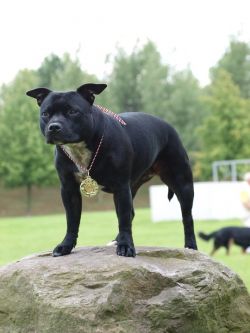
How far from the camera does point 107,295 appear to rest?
502 centimetres

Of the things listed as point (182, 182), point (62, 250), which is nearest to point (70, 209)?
point (62, 250)

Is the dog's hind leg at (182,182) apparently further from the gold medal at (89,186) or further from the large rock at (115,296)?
the gold medal at (89,186)

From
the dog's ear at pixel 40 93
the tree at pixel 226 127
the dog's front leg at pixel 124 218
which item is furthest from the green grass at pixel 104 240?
the tree at pixel 226 127

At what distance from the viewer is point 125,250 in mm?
5562

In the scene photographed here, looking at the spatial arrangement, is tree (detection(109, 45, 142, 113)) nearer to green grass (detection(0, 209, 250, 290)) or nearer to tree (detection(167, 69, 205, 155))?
tree (detection(167, 69, 205, 155))

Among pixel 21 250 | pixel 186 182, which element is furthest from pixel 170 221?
pixel 186 182

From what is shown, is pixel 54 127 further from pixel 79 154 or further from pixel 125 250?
pixel 125 250

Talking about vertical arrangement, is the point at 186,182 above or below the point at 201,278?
above

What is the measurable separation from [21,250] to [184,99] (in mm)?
37719

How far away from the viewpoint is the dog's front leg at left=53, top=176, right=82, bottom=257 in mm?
5758

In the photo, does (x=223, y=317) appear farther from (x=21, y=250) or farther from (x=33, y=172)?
(x=33, y=172)

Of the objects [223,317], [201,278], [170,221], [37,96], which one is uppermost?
[37,96]

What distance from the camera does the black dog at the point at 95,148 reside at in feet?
16.9

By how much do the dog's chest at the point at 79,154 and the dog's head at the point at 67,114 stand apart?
0.52 ft
